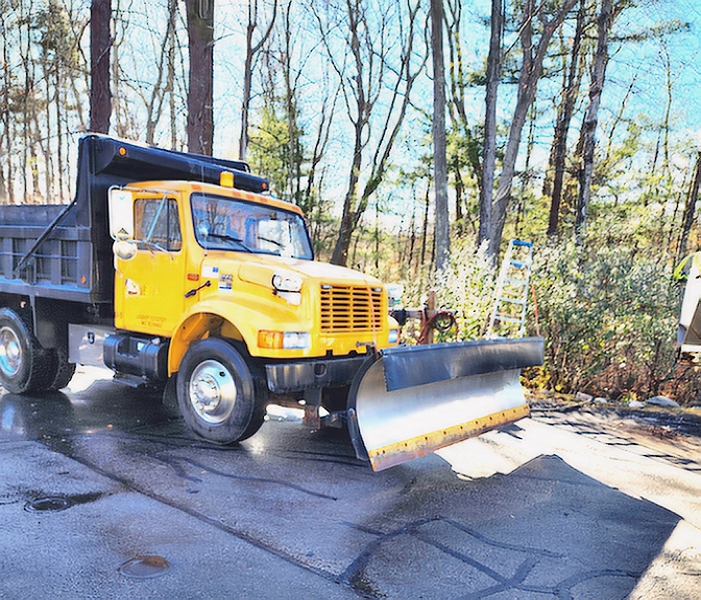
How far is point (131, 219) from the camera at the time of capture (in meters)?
5.54

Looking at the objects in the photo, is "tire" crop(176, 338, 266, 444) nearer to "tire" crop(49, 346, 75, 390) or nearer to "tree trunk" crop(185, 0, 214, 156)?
"tire" crop(49, 346, 75, 390)

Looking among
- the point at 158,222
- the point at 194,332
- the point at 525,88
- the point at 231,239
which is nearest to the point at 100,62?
the point at 525,88

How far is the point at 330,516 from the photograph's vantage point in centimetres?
395

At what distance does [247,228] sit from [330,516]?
3.19 m

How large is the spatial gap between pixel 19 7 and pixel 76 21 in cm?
220

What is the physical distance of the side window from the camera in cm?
567

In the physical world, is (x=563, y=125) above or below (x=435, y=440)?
above

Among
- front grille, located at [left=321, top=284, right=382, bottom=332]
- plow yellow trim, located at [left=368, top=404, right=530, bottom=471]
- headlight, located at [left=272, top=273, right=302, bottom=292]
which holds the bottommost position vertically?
plow yellow trim, located at [left=368, top=404, right=530, bottom=471]

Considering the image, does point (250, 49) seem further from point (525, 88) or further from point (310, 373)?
point (310, 373)

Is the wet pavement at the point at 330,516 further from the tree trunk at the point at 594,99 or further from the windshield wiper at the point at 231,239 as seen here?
the tree trunk at the point at 594,99

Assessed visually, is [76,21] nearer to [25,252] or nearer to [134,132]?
[134,132]

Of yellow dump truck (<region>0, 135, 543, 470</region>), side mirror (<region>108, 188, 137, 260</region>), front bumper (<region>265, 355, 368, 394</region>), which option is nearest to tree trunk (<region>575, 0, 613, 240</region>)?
yellow dump truck (<region>0, 135, 543, 470</region>)

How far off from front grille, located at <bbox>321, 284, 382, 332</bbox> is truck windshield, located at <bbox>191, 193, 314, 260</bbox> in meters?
1.18

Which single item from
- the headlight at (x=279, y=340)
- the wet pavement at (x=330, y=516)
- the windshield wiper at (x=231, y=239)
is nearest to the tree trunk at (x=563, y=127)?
the wet pavement at (x=330, y=516)
